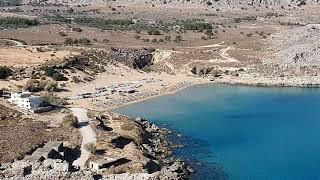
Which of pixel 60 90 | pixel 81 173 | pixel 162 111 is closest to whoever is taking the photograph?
pixel 81 173

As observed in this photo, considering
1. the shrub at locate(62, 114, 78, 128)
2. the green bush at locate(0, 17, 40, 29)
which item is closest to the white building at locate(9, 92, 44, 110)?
the shrub at locate(62, 114, 78, 128)

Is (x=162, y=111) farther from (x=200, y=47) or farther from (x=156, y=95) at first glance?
(x=200, y=47)

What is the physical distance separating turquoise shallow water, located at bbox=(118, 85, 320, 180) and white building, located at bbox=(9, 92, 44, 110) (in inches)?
412

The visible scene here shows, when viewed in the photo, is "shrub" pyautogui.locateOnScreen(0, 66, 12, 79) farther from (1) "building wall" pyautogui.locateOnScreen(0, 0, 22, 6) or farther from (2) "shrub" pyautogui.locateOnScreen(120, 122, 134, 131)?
(1) "building wall" pyautogui.locateOnScreen(0, 0, 22, 6)

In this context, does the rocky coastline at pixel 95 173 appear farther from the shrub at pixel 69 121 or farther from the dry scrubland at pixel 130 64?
the shrub at pixel 69 121

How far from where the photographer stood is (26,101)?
191 ft

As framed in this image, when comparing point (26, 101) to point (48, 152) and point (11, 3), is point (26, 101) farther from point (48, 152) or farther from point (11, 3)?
point (11, 3)

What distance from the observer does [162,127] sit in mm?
60219

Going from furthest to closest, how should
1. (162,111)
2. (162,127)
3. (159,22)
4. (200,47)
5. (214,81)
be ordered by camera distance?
(159,22), (200,47), (214,81), (162,111), (162,127)

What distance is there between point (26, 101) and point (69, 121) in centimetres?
624

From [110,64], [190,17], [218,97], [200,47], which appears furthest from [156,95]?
[190,17]

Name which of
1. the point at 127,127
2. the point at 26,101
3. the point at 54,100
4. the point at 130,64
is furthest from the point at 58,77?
the point at 127,127

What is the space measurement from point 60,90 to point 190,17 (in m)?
74.7

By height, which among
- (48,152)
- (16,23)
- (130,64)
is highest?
(48,152)
